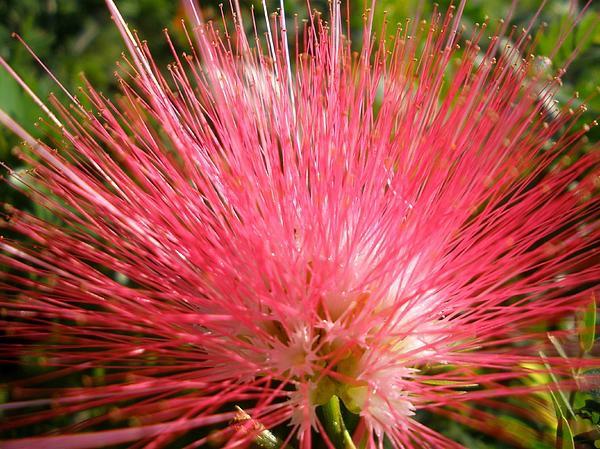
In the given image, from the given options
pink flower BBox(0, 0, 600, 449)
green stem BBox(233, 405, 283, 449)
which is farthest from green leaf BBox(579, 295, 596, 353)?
green stem BBox(233, 405, 283, 449)

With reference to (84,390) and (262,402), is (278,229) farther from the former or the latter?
(84,390)

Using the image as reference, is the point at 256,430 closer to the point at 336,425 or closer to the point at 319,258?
the point at 336,425

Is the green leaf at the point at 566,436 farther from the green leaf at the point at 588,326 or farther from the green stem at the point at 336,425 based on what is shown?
the green stem at the point at 336,425

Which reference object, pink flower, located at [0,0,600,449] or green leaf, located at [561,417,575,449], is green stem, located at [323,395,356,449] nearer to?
pink flower, located at [0,0,600,449]

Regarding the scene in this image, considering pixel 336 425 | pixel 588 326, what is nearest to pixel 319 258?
pixel 336 425

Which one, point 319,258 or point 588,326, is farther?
point 319,258

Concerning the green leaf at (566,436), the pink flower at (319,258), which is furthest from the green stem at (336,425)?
the green leaf at (566,436)
